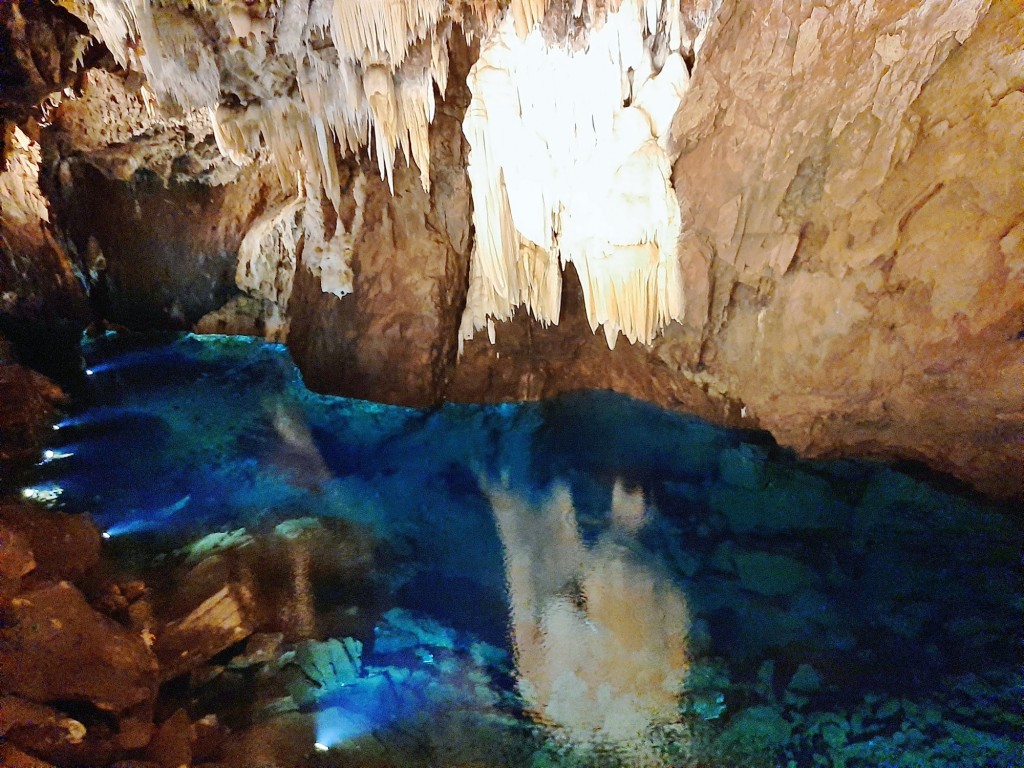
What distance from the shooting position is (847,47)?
13.8 ft

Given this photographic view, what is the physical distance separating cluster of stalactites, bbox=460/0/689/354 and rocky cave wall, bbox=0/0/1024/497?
10.9 inches

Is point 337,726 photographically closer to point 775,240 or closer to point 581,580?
point 581,580

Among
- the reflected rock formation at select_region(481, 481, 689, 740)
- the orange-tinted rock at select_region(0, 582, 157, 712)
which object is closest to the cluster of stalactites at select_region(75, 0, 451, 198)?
the reflected rock formation at select_region(481, 481, 689, 740)

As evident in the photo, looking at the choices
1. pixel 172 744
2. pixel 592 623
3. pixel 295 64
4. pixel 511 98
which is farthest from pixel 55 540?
pixel 511 98

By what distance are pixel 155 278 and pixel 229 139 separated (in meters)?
4.97

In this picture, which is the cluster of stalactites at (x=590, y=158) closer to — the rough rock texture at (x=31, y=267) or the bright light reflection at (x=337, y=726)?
the bright light reflection at (x=337, y=726)

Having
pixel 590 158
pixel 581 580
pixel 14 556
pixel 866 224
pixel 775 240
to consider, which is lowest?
pixel 581 580

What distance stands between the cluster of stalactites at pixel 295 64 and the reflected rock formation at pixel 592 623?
374 centimetres

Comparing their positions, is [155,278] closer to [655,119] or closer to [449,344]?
[449,344]

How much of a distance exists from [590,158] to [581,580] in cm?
359

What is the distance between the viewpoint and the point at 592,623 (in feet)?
14.4

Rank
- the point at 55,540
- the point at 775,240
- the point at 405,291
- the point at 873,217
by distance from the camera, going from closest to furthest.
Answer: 1. the point at 55,540
2. the point at 873,217
3. the point at 775,240
4. the point at 405,291

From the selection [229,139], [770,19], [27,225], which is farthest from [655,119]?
[27,225]

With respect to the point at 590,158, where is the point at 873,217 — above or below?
below
